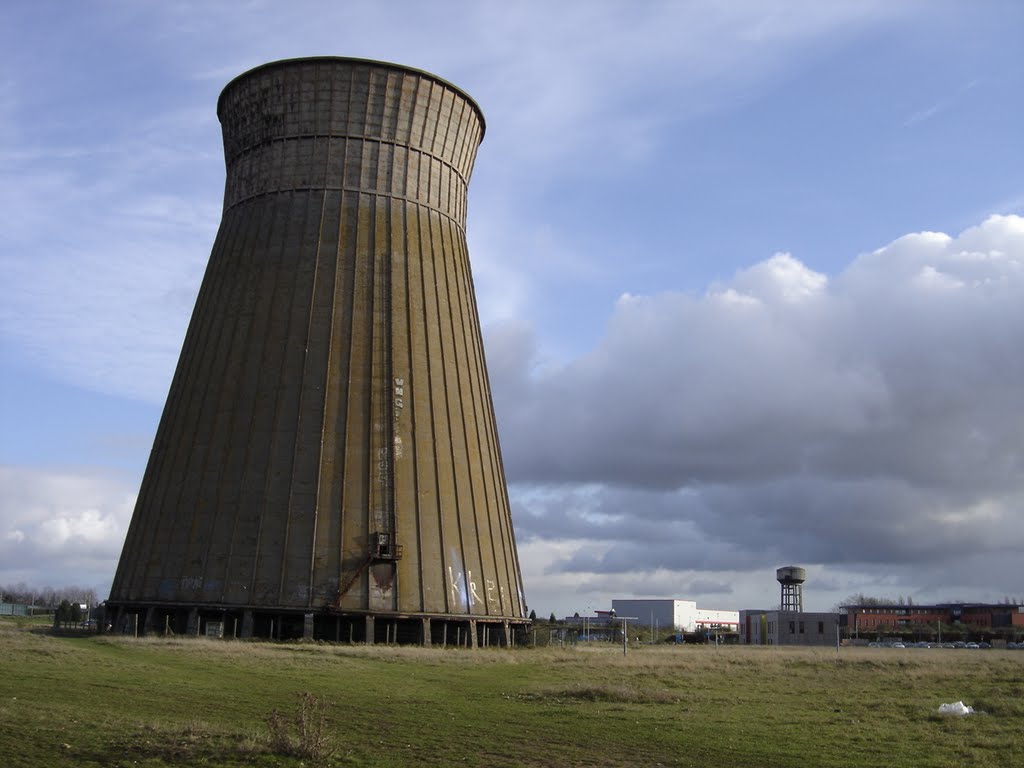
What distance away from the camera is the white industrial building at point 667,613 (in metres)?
114

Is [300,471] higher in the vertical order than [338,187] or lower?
lower

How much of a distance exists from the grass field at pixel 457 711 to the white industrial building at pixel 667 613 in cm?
8534

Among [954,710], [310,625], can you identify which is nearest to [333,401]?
[310,625]

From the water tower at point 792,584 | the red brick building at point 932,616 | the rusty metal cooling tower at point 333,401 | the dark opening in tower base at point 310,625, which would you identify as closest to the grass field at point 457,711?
the dark opening in tower base at point 310,625

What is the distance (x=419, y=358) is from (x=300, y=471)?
21.7ft

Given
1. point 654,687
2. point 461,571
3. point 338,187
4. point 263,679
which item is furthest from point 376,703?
point 338,187

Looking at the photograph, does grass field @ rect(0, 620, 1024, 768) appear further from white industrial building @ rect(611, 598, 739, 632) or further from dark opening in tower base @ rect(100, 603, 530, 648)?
white industrial building @ rect(611, 598, 739, 632)

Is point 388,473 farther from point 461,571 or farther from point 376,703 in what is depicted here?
point 376,703

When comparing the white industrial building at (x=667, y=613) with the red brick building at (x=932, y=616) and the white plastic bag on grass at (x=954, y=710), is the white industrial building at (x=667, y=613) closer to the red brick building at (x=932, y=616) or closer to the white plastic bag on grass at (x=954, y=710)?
the red brick building at (x=932, y=616)

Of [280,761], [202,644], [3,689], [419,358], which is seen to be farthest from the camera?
[419,358]

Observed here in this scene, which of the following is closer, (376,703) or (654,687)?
(376,703)

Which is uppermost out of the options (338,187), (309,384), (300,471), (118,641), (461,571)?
(338,187)

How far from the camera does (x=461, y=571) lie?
119ft

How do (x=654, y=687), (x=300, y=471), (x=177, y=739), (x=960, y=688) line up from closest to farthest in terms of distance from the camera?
(x=177, y=739) → (x=654, y=687) → (x=960, y=688) → (x=300, y=471)
